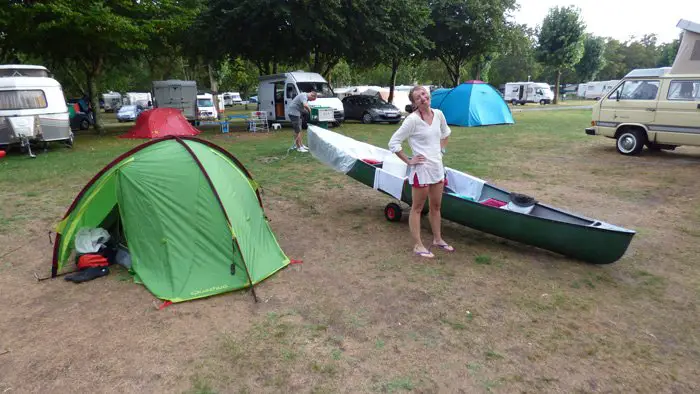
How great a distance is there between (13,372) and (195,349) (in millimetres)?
1305

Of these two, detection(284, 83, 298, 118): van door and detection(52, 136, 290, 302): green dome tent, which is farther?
detection(284, 83, 298, 118): van door

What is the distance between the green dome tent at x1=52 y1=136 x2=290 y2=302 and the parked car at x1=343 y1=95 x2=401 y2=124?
16.9 metres

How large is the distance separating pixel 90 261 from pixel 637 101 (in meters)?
12.4

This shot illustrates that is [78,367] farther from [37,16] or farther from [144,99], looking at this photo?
[144,99]

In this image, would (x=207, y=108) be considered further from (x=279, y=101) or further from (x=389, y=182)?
(x=389, y=182)

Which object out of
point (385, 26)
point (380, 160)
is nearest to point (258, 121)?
point (385, 26)

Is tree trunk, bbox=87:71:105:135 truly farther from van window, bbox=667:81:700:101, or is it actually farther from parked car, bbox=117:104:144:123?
van window, bbox=667:81:700:101

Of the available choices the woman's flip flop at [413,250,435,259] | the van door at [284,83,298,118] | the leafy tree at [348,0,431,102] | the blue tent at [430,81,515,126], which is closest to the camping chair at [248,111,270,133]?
the van door at [284,83,298,118]

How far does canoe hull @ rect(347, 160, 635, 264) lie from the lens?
440cm

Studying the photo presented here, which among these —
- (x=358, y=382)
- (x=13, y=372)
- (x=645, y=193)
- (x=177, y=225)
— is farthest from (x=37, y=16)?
(x=645, y=193)

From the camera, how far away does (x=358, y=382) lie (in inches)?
119

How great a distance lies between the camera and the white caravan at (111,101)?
153ft

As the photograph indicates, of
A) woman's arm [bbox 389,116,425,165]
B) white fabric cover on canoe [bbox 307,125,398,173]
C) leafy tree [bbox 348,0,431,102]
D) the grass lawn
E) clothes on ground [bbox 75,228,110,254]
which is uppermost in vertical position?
leafy tree [bbox 348,0,431,102]

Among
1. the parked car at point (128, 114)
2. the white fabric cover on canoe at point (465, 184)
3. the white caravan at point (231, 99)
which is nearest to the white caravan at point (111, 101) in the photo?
the white caravan at point (231, 99)
